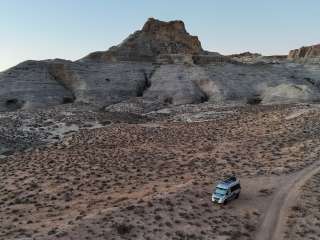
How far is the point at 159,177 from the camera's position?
34594mm

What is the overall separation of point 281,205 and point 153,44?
7518 cm

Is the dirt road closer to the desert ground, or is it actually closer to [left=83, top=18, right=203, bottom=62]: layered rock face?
the desert ground

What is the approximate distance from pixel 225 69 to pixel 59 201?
61.7 m

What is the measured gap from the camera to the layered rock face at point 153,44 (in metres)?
91.4

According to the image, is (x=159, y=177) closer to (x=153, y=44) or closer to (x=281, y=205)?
(x=281, y=205)

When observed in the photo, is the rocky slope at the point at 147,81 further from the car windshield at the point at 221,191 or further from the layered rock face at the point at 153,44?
the car windshield at the point at 221,191

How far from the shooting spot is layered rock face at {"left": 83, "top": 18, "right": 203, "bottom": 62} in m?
91.4

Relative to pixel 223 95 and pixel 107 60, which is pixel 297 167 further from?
pixel 107 60

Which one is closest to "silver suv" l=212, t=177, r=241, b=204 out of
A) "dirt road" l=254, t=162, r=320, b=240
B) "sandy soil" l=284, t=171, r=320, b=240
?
"dirt road" l=254, t=162, r=320, b=240

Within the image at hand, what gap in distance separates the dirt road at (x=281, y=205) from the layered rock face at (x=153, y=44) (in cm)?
6009

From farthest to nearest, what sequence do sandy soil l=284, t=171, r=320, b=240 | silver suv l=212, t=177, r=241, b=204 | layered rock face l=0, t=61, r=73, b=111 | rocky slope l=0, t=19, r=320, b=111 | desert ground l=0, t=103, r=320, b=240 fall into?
1. rocky slope l=0, t=19, r=320, b=111
2. layered rock face l=0, t=61, r=73, b=111
3. silver suv l=212, t=177, r=241, b=204
4. desert ground l=0, t=103, r=320, b=240
5. sandy soil l=284, t=171, r=320, b=240

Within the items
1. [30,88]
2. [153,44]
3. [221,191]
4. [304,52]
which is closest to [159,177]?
[221,191]

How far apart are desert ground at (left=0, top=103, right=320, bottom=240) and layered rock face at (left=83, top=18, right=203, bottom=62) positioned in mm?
35129

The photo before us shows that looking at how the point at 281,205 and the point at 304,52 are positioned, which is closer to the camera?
the point at 281,205
